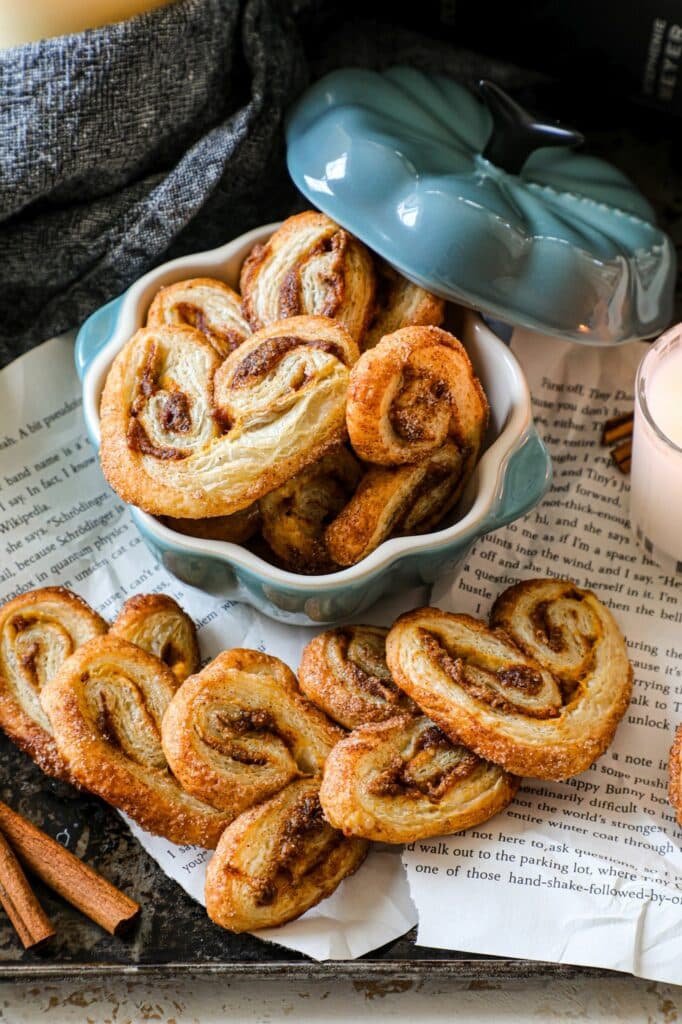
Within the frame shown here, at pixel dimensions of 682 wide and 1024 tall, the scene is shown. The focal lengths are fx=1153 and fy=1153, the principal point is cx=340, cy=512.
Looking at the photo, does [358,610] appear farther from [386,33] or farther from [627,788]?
[386,33]

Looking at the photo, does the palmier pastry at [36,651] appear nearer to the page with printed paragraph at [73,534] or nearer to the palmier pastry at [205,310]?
the page with printed paragraph at [73,534]

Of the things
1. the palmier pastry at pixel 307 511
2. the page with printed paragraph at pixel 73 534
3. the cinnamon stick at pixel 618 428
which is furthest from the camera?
the cinnamon stick at pixel 618 428

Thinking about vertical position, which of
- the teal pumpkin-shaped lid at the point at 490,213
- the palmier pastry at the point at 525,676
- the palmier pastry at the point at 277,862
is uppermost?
the teal pumpkin-shaped lid at the point at 490,213

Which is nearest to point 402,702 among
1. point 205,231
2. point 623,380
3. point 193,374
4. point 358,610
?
point 358,610

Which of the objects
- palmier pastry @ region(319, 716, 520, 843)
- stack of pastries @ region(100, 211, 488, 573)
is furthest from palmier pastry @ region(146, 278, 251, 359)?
palmier pastry @ region(319, 716, 520, 843)

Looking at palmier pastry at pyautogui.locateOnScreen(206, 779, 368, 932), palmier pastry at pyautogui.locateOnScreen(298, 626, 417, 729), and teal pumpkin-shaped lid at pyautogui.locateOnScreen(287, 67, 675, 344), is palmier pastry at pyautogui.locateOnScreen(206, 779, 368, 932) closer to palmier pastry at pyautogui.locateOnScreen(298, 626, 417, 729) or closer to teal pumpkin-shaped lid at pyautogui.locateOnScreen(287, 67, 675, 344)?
palmier pastry at pyautogui.locateOnScreen(298, 626, 417, 729)

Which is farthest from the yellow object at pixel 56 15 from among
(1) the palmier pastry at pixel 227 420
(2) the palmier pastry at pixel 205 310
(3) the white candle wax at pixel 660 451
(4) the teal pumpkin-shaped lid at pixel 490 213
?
(3) the white candle wax at pixel 660 451

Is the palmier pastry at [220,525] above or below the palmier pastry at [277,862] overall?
above
